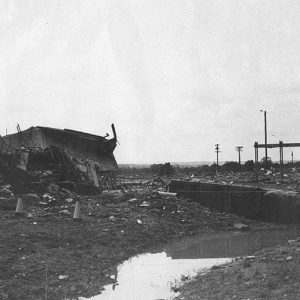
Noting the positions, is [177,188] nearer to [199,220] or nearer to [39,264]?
[199,220]

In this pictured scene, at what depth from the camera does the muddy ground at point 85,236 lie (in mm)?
6023

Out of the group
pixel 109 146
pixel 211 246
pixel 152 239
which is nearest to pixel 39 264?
pixel 152 239

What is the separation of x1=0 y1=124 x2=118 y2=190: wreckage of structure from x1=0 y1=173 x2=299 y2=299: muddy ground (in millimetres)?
1253

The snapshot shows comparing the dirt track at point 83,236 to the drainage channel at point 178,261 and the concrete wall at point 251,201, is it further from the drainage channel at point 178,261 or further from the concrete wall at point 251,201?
the concrete wall at point 251,201

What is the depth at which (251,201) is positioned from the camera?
1438cm

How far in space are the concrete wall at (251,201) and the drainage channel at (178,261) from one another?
0.84 metres

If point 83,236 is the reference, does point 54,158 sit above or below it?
above

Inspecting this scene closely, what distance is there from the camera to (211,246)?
10078 millimetres

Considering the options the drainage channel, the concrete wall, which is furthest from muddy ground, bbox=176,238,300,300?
the concrete wall

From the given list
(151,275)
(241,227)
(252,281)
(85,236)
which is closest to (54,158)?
(241,227)

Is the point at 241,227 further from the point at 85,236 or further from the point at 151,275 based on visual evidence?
the point at 151,275

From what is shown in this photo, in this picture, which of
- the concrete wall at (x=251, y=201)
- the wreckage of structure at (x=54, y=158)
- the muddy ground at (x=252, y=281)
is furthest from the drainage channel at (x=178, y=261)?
the wreckage of structure at (x=54, y=158)

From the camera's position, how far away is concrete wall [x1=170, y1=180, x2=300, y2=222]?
1336 cm

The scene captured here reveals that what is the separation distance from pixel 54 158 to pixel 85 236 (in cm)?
864
